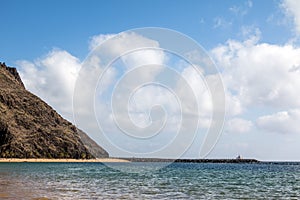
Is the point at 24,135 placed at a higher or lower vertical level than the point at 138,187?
higher

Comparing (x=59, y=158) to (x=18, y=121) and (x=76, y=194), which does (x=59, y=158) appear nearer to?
(x=18, y=121)

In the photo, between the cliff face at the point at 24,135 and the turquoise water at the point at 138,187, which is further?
the cliff face at the point at 24,135

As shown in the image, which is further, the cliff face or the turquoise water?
the cliff face

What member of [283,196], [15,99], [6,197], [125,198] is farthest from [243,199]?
[15,99]

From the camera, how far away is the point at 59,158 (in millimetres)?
190000

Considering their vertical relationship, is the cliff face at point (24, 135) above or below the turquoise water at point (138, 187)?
above

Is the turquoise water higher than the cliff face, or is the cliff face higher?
the cliff face

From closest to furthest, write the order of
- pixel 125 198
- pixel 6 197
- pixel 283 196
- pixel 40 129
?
pixel 6 197
pixel 125 198
pixel 283 196
pixel 40 129

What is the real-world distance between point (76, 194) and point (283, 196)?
61.2ft

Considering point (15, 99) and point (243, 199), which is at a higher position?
point (15, 99)

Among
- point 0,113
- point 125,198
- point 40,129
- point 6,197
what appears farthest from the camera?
point 40,129

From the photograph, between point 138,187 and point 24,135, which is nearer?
point 138,187

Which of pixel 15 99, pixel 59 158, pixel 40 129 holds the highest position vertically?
pixel 15 99

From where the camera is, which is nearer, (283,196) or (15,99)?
(283,196)
